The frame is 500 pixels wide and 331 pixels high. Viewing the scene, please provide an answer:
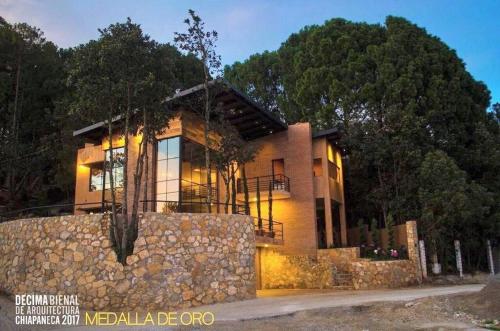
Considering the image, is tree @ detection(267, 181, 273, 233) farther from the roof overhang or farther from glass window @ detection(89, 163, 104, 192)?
glass window @ detection(89, 163, 104, 192)

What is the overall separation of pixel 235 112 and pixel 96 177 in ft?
27.7

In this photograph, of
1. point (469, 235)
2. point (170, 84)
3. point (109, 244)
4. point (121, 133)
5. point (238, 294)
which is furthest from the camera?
point (469, 235)

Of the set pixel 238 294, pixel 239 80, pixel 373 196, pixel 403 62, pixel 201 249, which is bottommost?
pixel 238 294

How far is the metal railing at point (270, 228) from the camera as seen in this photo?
883 inches

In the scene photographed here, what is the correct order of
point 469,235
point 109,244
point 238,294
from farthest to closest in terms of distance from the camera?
point 469,235, point 238,294, point 109,244

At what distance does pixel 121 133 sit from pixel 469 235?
1849 cm

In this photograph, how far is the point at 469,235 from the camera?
2448 cm

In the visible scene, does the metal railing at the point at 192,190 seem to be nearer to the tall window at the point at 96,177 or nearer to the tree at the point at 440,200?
the tall window at the point at 96,177

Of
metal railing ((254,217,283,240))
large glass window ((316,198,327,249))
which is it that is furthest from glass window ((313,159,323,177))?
metal railing ((254,217,283,240))

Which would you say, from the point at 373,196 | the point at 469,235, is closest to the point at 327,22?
the point at 373,196

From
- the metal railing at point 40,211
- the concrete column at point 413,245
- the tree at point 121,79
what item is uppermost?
the tree at point 121,79

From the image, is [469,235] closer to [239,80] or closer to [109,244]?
[109,244]

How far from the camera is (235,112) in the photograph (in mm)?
23406

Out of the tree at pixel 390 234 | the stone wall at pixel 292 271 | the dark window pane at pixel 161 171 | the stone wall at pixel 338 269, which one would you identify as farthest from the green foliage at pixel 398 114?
the dark window pane at pixel 161 171
